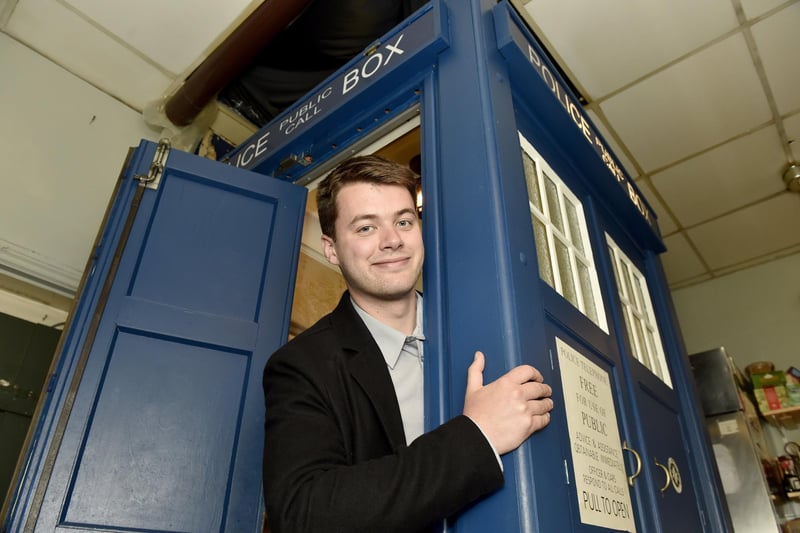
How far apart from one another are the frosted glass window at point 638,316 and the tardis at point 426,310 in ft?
0.07

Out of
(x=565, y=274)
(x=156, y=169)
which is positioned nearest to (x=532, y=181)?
(x=565, y=274)

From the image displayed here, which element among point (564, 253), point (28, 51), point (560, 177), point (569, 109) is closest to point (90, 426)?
point (564, 253)

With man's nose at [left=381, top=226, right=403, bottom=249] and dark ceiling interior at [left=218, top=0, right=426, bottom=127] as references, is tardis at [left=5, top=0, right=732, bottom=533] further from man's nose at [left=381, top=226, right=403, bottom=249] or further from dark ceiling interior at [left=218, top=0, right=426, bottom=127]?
dark ceiling interior at [left=218, top=0, right=426, bottom=127]

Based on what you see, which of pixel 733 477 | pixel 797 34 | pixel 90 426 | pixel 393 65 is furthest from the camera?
pixel 733 477

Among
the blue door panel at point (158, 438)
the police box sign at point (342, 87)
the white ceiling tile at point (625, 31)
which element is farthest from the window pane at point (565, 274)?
the white ceiling tile at point (625, 31)

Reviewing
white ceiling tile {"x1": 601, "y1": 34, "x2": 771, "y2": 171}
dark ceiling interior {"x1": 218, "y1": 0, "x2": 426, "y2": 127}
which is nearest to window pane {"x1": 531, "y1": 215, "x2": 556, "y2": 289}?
dark ceiling interior {"x1": 218, "y1": 0, "x2": 426, "y2": 127}

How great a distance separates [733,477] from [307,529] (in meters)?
3.22

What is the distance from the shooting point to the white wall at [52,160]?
2521 mm

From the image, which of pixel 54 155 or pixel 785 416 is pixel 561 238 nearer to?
pixel 54 155

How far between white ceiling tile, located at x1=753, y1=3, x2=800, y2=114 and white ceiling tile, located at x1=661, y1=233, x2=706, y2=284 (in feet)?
4.62

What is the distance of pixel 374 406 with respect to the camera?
3.89 feet

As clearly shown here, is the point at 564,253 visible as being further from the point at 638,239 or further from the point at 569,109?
the point at 638,239

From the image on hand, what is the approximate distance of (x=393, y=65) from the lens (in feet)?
6.16

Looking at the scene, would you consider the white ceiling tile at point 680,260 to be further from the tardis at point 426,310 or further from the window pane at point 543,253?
the window pane at point 543,253
